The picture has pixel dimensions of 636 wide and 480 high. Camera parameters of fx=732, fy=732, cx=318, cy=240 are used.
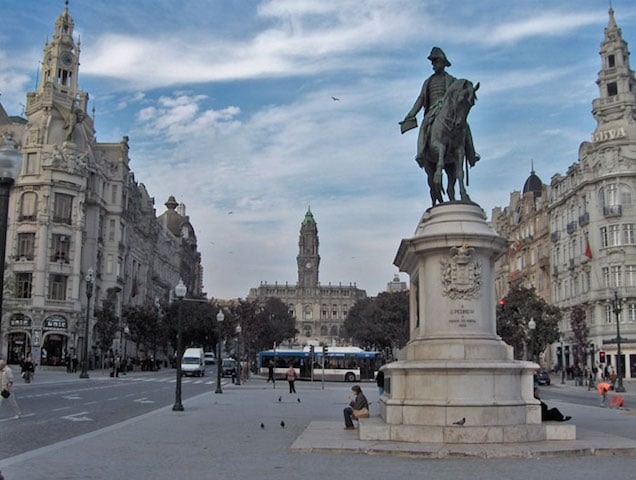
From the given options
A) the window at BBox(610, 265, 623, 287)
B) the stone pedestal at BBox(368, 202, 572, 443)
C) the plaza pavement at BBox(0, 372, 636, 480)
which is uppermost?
the window at BBox(610, 265, 623, 287)

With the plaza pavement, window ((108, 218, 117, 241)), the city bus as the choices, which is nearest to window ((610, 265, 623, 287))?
the city bus

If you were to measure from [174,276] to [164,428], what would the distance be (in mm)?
106073

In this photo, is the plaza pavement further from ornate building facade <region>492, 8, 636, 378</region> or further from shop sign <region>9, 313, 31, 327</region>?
shop sign <region>9, 313, 31, 327</region>

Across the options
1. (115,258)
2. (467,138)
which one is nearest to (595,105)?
(115,258)

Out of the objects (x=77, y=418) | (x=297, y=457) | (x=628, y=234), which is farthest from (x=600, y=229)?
(x=297, y=457)

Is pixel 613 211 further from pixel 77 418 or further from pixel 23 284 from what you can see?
pixel 77 418

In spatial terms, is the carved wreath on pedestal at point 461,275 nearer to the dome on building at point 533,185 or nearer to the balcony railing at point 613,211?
the balcony railing at point 613,211

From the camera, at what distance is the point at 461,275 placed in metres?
14.6

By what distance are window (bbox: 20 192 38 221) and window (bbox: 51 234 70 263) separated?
9.74 feet

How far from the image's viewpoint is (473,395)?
13539mm

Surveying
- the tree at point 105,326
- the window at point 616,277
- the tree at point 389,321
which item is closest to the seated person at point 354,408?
the window at point 616,277

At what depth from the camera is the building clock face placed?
74000 mm

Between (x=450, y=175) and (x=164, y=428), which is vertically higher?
(x=450, y=175)

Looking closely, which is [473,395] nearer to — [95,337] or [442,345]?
[442,345]
